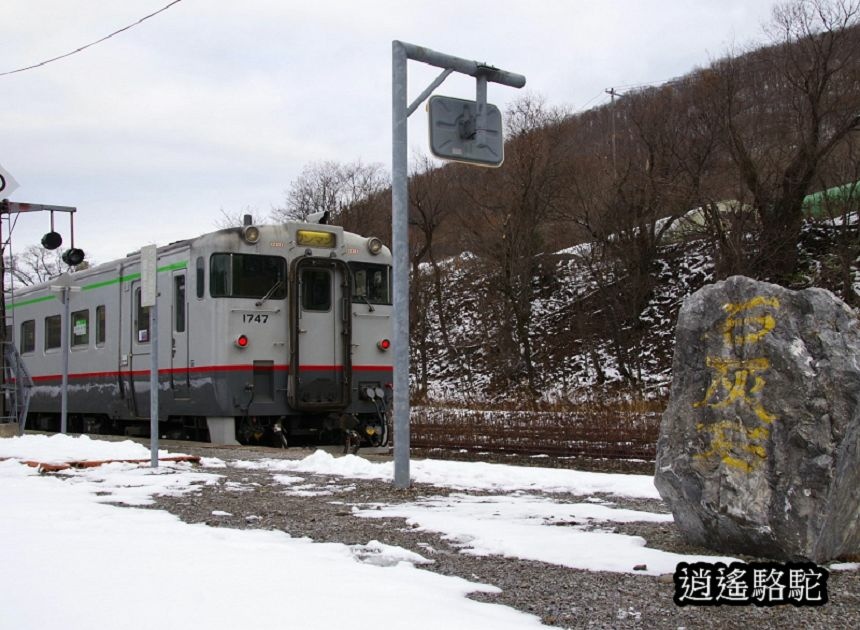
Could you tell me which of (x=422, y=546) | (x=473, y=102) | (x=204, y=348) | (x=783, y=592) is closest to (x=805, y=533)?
(x=783, y=592)

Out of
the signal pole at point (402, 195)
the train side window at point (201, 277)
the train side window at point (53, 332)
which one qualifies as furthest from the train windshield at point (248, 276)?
the train side window at point (53, 332)

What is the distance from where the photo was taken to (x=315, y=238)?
14641 millimetres

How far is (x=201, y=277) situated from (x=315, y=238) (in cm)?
191

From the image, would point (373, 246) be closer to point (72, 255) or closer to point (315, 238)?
point (315, 238)

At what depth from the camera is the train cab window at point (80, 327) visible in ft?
58.2

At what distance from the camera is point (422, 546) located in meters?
5.68

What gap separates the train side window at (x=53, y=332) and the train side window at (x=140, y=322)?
3984 mm

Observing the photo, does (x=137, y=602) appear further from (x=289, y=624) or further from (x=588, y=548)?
(x=588, y=548)

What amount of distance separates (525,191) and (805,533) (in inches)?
1330

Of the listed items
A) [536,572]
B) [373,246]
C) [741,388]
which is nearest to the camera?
[536,572]

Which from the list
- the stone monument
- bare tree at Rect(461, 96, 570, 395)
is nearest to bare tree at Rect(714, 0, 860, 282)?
bare tree at Rect(461, 96, 570, 395)

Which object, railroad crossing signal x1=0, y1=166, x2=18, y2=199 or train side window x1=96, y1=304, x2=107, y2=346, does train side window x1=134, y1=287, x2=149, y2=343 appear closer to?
A: train side window x1=96, y1=304, x2=107, y2=346

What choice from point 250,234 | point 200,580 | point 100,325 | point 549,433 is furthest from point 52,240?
point 200,580

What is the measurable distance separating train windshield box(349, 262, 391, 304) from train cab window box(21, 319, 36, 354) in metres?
9.20
